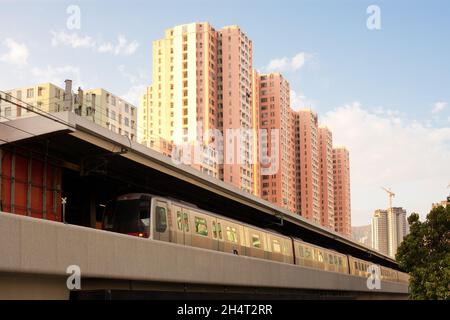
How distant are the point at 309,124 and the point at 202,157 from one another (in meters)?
55.7

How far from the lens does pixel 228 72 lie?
131125 millimetres

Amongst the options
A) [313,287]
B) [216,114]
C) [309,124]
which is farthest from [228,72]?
[313,287]

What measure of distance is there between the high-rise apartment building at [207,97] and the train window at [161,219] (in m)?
101

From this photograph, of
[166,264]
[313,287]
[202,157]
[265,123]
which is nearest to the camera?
[166,264]

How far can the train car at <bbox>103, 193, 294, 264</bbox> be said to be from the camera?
2195 cm

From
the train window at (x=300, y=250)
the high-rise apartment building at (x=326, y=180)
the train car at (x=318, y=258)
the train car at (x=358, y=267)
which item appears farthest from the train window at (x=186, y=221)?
the high-rise apartment building at (x=326, y=180)

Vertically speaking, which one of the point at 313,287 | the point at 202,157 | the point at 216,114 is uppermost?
the point at 216,114

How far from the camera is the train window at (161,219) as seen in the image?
866 inches

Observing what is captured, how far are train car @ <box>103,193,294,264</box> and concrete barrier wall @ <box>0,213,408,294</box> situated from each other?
0.91 metres

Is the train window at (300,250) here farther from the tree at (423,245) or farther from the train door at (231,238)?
the train door at (231,238)

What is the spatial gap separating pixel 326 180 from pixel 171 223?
165 metres

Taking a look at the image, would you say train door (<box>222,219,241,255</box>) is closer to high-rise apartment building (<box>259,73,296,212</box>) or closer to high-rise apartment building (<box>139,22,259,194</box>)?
high-rise apartment building (<box>139,22,259,194</box>)
